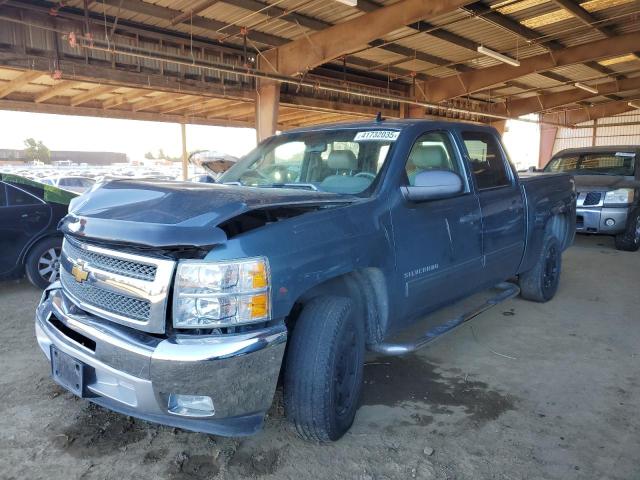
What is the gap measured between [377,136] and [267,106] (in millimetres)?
11096

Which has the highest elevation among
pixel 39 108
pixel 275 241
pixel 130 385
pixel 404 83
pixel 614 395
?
pixel 404 83

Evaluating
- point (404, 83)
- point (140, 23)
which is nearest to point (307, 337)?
point (140, 23)

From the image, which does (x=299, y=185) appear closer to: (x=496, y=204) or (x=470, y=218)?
(x=470, y=218)

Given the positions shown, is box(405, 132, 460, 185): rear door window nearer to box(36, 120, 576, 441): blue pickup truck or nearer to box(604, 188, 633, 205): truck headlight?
box(36, 120, 576, 441): blue pickup truck

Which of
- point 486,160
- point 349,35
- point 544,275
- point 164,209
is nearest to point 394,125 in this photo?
point 486,160

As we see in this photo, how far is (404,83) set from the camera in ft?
61.0

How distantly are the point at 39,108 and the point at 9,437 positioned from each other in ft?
48.8

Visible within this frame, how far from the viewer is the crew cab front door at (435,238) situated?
119 inches

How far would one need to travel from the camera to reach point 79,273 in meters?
2.54

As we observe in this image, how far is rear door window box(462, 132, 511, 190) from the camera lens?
154 inches

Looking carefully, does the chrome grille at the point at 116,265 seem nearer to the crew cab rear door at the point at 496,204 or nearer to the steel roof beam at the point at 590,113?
the crew cab rear door at the point at 496,204

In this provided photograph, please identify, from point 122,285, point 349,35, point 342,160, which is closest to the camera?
point 122,285

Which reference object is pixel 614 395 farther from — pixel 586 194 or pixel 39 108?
pixel 39 108

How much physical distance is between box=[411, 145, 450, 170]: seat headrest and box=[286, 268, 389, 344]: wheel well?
980 millimetres
